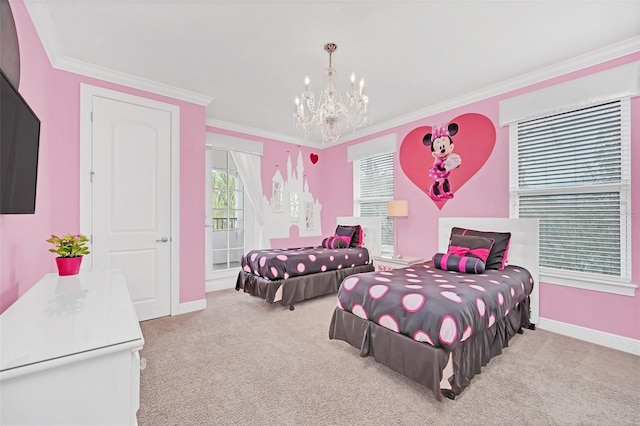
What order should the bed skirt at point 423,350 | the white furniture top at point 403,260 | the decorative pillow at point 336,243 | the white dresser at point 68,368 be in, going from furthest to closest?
the decorative pillow at point 336,243 → the white furniture top at point 403,260 → the bed skirt at point 423,350 → the white dresser at point 68,368

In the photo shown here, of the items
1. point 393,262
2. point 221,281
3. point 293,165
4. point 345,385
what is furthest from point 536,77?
point 221,281

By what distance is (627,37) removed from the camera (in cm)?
241

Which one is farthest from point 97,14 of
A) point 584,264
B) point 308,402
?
point 584,264

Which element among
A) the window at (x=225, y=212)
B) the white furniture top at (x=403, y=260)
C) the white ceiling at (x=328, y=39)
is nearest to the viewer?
the white ceiling at (x=328, y=39)

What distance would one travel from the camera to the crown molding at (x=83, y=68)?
2061mm

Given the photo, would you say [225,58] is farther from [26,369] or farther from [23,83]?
[26,369]

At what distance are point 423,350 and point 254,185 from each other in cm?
380

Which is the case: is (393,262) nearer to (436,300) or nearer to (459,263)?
(459,263)

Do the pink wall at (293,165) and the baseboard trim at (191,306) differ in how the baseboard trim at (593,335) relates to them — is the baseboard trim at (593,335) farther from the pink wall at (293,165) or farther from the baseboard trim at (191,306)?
the baseboard trim at (191,306)

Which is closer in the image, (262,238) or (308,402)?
(308,402)

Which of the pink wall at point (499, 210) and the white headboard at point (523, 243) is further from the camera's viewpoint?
the white headboard at point (523, 243)

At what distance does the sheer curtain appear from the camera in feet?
15.6

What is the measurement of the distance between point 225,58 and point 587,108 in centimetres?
348

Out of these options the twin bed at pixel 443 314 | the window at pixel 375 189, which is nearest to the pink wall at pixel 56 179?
the twin bed at pixel 443 314
